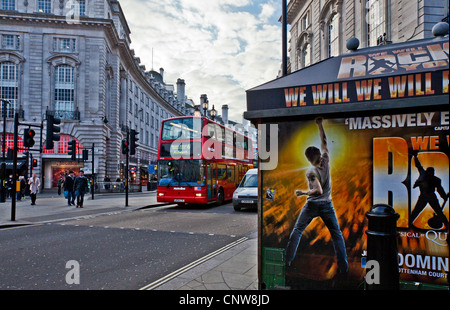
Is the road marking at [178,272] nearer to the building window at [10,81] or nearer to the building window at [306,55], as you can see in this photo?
the building window at [306,55]

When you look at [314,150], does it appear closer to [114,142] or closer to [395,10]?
[395,10]

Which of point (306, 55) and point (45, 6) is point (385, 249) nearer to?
point (306, 55)

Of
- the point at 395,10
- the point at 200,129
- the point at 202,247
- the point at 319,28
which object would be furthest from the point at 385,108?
the point at 319,28

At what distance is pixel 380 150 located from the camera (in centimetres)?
314

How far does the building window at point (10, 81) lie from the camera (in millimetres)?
36375

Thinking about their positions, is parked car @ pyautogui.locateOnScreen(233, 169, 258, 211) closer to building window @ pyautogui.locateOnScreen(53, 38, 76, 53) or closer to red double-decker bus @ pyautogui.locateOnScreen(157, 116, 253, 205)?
red double-decker bus @ pyautogui.locateOnScreen(157, 116, 253, 205)

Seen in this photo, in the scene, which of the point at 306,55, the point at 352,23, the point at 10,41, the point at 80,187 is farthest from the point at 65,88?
the point at 352,23

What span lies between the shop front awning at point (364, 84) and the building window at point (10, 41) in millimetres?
41650

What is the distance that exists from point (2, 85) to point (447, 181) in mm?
43096

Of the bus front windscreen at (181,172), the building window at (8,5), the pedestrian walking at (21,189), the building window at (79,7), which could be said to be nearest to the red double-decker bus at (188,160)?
the bus front windscreen at (181,172)

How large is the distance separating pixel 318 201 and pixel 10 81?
4179cm

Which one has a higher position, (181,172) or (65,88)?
(65,88)

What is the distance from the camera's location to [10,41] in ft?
120

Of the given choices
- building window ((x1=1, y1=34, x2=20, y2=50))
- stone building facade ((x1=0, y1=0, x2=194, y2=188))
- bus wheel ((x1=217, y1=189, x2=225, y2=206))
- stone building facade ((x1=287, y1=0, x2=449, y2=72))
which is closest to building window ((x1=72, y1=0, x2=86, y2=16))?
stone building facade ((x1=0, y1=0, x2=194, y2=188))
